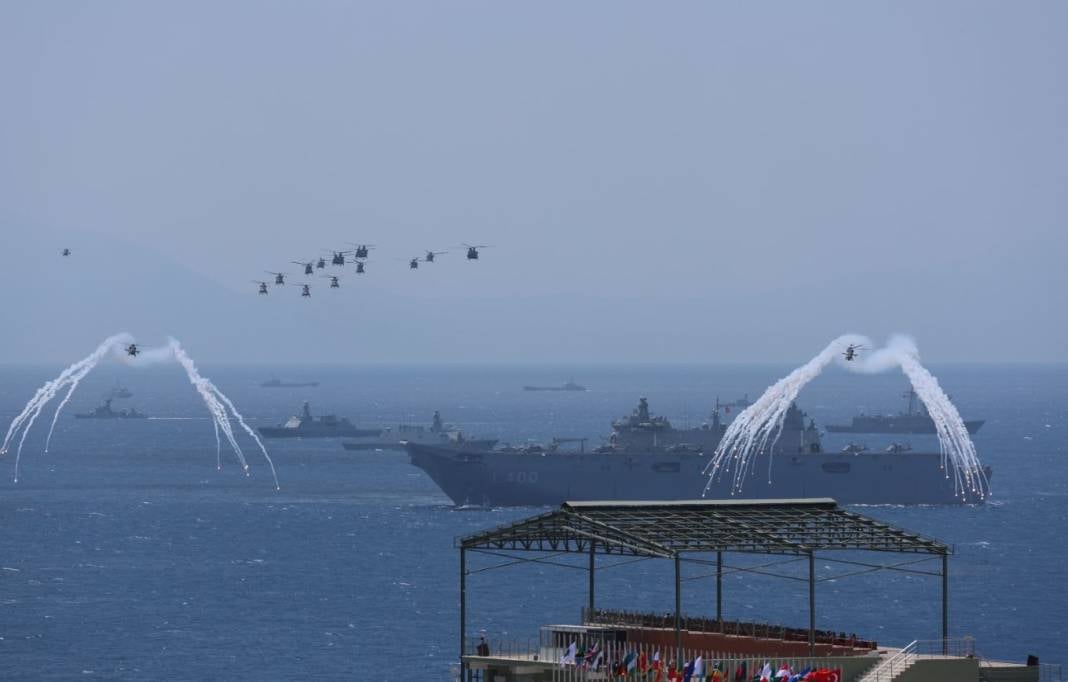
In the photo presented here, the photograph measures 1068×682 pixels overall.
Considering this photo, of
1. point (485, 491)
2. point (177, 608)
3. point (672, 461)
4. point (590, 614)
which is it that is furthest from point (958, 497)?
point (590, 614)

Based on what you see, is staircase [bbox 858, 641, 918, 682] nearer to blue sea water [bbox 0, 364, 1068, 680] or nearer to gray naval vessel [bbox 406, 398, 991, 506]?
blue sea water [bbox 0, 364, 1068, 680]

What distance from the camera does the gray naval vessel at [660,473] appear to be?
186375mm

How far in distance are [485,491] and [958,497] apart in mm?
40093

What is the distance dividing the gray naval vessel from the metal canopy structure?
12496 centimetres

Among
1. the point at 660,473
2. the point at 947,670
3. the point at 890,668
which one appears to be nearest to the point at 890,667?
the point at 890,668

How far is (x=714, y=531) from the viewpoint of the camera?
5781 cm

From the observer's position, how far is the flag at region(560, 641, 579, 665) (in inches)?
2162

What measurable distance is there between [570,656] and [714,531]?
510cm

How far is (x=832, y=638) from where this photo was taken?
58.2 metres

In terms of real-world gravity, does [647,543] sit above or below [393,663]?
above

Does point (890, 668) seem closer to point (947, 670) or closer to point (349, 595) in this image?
point (947, 670)

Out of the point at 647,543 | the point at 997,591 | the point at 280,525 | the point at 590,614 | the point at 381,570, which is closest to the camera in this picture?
the point at 647,543

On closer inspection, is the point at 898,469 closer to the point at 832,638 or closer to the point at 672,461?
the point at 672,461

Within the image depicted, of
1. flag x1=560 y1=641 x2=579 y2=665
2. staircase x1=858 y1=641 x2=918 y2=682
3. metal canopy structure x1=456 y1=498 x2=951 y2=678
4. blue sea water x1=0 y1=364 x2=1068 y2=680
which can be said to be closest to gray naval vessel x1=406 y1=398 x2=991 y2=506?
blue sea water x1=0 y1=364 x2=1068 y2=680
